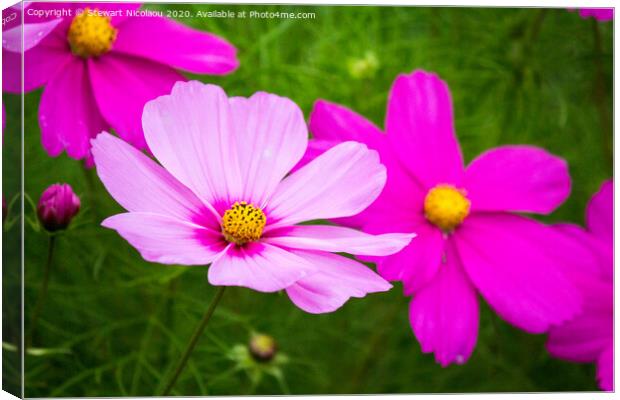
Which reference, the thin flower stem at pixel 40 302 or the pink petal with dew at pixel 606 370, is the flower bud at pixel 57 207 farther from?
the pink petal with dew at pixel 606 370

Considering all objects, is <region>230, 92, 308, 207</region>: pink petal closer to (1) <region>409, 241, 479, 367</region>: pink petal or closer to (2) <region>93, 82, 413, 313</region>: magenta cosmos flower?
(2) <region>93, 82, 413, 313</region>: magenta cosmos flower

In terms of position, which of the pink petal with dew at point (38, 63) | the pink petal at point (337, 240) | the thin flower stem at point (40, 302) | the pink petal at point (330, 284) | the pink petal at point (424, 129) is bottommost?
the thin flower stem at point (40, 302)

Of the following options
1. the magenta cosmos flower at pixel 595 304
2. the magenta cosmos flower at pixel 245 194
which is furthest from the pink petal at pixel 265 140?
the magenta cosmos flower at pixel 595 304

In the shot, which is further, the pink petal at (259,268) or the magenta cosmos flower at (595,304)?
the magenta cosmos flower at (595,304)

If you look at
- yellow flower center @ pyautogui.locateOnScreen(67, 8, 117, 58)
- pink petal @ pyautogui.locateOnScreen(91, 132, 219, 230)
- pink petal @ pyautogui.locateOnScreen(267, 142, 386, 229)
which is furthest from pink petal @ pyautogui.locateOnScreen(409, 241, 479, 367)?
yellow flower center @ pyautogui.locateOnScreen(67, 8, 117, 58)

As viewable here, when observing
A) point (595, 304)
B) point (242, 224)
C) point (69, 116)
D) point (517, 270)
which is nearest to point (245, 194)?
point (242, 224)

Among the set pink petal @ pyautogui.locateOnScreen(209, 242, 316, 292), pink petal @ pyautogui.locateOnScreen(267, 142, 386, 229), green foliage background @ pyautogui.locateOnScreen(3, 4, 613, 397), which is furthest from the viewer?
green foliage background @ pyautogui.locateOnScreen(3, 4, 613, 397)

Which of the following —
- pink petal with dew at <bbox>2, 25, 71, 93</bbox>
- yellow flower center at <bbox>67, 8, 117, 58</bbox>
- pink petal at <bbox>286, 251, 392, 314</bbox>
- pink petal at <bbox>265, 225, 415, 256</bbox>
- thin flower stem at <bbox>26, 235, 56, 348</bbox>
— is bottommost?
thin flower stem at <bbox>26, 235, 56, 348</bbox>
